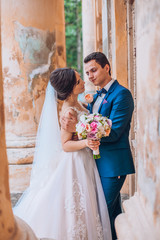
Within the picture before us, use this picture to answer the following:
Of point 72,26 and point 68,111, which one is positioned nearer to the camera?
point 68,111

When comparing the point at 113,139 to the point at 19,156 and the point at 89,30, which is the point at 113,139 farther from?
the point at 89,30

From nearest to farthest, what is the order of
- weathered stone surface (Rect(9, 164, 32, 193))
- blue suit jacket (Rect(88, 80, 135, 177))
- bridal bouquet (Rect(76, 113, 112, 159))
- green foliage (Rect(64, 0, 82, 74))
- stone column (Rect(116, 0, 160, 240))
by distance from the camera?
stone column (Rect(116, 0, 160, 240)) → bridal bouquet (Rect(76, 113, 112, 159)) → blue suit jacket (Rect(88, 80, 135, 177)) → weathered stone surface (Rect(9, 164, 32, 193)) → green foliage (Rect(64, 0, 82, 74))

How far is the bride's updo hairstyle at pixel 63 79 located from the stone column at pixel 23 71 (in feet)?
8.31

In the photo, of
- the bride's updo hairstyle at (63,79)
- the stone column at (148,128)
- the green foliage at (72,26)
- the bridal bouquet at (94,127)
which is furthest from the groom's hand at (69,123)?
the green foliage at (72,26)

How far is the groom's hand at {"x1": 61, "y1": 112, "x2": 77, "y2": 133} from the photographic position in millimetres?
3215

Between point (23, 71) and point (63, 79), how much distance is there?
8.63 ft

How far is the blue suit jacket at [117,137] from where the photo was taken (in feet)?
9.91

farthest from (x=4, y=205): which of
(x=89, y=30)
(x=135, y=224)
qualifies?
(x=89, y=30)

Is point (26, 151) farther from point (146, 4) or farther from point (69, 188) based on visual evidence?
point (146, 4)

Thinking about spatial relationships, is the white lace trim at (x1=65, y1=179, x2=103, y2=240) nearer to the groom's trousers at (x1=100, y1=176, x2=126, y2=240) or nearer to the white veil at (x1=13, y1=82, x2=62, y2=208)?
the groom's trousers at (x1=100, y1=176, x2=126, y2=240)

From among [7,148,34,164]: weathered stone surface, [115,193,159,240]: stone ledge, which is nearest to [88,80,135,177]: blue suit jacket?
[115,193,159,240]: stone ledge

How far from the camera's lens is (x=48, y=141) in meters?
3.65

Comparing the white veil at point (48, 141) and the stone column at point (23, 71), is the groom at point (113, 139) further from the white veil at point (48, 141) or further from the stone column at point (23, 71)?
the stone column at point (23, 71)

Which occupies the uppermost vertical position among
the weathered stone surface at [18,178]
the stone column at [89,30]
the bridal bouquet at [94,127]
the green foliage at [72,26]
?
the green foliage at [72,26]
